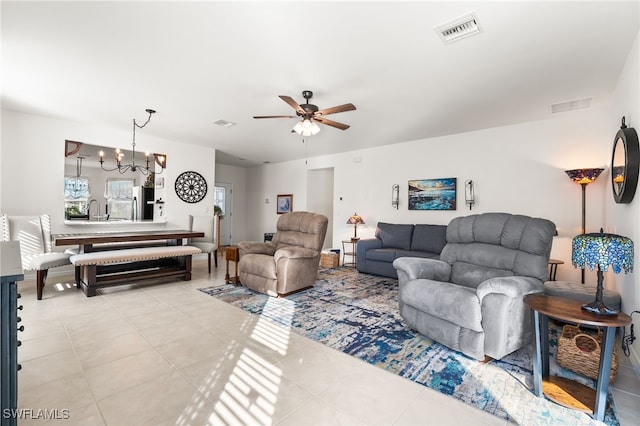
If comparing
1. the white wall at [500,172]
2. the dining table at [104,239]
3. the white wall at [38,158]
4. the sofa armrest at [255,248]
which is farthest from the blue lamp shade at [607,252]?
the white wall at [38,158]

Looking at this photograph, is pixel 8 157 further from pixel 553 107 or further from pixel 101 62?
pixel 553 107

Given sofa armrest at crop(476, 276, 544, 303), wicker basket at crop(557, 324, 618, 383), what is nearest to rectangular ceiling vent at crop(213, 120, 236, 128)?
sofa armrest at crop(476, 276, 544, 303)

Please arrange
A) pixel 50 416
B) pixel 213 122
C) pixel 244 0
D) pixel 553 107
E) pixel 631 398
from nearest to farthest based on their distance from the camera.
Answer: pixel 50 416 → pixel 631 398 → pixel 244 0 → pixel 553 107 → pixel 213 122

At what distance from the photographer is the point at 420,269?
2.79 meters

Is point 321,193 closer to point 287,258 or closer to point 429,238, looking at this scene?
point 429,238

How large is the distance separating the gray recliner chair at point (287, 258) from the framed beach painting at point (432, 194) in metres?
2.24

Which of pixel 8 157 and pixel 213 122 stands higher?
pixel 213 122

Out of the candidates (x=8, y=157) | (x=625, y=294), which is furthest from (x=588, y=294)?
(x=8, y=157)

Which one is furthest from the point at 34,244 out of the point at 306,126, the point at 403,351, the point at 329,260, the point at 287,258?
the point at 403,351

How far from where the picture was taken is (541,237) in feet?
8.12

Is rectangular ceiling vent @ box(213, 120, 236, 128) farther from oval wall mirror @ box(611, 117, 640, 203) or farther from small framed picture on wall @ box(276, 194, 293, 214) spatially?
oval wall mirror @ box(611, 117, 640, 203)

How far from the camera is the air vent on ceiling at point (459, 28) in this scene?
213 centimetres

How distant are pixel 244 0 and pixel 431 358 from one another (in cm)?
293

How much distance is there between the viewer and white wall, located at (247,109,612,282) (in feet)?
13.1
